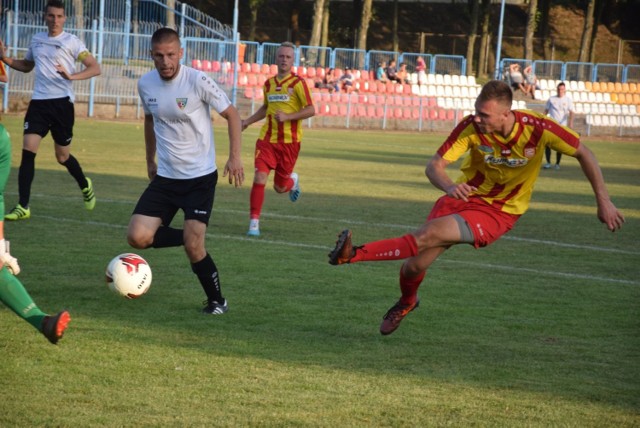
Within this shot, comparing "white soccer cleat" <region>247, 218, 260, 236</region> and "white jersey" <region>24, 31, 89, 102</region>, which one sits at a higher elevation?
"white jersey" <region>24, 31, 89, 102</region>

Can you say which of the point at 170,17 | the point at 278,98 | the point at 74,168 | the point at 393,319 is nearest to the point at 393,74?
the point at 170,17

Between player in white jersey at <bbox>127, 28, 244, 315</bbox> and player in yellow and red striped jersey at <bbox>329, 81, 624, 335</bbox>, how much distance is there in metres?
1.13

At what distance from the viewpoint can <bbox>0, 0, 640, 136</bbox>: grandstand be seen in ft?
106

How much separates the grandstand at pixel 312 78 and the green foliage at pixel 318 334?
20.2m

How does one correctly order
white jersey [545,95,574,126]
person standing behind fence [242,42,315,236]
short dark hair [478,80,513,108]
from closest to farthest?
short dark hair [478,80,513,108]
person standing behind fence [242,42,315,236]
white jersey [545,95,574,126]

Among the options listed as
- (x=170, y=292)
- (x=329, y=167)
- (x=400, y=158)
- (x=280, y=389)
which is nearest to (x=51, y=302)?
(x=170, y=292)

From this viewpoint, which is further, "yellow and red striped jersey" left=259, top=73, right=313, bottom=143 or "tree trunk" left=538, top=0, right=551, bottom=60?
"tree trunk" left=538, top=0, right=551, bottom=60

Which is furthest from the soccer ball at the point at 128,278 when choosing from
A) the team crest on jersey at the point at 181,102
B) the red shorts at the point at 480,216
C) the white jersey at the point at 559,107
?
the white jersey at the point at 559,107

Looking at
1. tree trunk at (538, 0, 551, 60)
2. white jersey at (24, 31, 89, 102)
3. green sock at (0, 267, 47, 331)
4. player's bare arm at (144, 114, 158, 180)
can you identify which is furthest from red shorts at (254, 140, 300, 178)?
tree trunk at (538, 0, 551, 60)

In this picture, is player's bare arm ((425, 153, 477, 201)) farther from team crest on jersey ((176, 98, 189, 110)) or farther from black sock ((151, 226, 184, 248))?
black sock ((151, 226, 184, 248))

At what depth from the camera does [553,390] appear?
18.1 ft

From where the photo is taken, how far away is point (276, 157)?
1162 cm

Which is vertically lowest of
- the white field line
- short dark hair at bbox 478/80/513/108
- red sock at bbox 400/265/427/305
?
the white field line

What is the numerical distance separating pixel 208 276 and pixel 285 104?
500 cm
